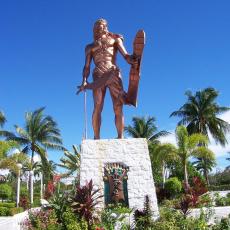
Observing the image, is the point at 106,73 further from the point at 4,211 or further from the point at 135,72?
the point at 4,211

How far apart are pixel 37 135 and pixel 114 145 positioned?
20.7 metres

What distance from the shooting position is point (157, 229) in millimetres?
6125

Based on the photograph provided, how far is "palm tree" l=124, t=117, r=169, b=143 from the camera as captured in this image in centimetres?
2973

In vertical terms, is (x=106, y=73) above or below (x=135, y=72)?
above

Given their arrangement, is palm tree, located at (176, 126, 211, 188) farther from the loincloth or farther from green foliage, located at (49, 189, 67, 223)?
green foliage, located at (49, 189, 67, 223)

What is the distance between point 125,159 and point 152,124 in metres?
22.2

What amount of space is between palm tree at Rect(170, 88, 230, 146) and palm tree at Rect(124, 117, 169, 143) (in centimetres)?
227

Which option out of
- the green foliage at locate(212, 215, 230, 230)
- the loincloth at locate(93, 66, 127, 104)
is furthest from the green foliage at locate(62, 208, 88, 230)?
the loincloth at locate(93, 66, 127, 104)

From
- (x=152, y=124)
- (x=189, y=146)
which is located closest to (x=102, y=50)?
(x=189, y=146)

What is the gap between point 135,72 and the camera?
28.6 ft

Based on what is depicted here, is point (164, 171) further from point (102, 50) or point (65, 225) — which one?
point (65, 225)

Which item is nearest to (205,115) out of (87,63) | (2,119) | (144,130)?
(144,130)

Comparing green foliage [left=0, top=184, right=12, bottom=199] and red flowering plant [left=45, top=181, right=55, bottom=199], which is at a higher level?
green foliage [left=0, top=184, right=12, bottom=199]

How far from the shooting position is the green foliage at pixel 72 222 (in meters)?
→ 5.97
